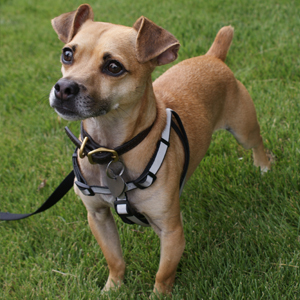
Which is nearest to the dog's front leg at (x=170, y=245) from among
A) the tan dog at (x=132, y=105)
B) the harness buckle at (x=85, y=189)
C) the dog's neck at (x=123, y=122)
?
the tan dog at (x=132, y=105)

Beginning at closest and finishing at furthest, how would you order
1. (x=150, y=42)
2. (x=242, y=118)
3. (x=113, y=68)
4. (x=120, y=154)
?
(x=113, y=68) < (x=150, y=42) < (x=120, y=154) < (x=242, y=118)

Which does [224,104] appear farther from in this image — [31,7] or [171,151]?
[31,7]

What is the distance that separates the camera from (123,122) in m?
2.23

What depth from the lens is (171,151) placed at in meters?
2.45

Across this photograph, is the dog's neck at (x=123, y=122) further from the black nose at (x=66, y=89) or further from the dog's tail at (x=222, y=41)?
the dog's tail at (x=222, y=41)

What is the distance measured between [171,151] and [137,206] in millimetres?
426

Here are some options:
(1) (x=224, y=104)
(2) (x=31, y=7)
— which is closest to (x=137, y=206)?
(1) (x=224, y=104)

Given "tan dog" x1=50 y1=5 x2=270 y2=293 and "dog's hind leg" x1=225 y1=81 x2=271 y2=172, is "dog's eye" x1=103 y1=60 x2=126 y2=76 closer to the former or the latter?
"tan dog" x1=50 y1=5 x2=270 y2=293

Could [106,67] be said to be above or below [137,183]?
above

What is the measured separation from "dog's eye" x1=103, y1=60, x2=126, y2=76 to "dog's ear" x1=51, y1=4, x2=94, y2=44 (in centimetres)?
51

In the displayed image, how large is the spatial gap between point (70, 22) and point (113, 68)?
0.63 m

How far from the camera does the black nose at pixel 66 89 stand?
1.89 metres

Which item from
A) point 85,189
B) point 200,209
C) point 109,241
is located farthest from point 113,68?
point 200,209

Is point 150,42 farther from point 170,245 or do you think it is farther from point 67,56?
point 170,245
